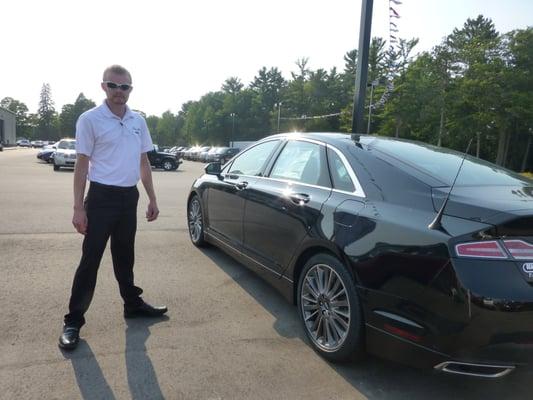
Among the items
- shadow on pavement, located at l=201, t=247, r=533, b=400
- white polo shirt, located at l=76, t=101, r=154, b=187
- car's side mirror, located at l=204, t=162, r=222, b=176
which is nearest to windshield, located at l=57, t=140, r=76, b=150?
car's side mirror, located at l=204, t=162, r=222, b=176

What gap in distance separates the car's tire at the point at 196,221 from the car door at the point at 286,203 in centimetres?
155

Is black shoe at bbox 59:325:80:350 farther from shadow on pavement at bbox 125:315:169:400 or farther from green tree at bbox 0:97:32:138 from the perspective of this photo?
green tree at bbox 0:97:32:138

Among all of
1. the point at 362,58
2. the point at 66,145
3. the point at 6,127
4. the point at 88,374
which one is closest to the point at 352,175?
the point at 88,374

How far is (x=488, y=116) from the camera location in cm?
4003

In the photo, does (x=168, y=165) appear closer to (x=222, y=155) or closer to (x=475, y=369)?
(x=222, y=155)

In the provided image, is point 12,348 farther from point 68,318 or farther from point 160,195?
point 160,195

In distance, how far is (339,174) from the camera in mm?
3389

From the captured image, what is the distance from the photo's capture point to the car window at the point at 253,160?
4.63 metres

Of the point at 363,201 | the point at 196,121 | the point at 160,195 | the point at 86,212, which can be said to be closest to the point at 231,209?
the point at 86,212

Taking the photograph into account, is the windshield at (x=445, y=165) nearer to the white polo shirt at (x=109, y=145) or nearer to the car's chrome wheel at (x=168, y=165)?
the white polo shirt at (x=109, y=145)

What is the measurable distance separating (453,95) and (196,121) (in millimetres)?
64008

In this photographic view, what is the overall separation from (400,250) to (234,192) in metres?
2.50

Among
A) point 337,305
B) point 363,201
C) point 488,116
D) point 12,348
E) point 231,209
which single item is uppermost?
point 488,116

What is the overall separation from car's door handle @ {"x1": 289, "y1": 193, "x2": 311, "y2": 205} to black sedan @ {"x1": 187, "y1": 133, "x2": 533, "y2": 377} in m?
0.01
